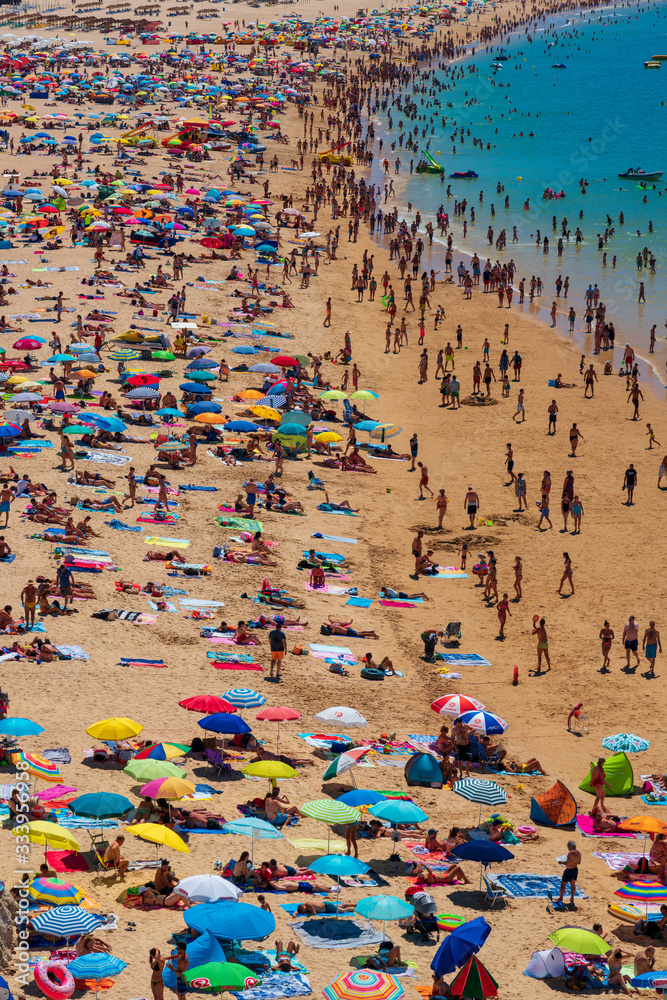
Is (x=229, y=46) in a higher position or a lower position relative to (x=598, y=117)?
higher

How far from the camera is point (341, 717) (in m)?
17.4

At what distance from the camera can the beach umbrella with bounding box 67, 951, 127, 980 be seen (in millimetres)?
11086

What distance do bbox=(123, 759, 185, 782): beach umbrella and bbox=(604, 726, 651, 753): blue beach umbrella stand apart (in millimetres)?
6974

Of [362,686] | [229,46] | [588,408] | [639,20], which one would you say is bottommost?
[362,686]

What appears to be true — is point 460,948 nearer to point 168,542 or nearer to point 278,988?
point 278,988

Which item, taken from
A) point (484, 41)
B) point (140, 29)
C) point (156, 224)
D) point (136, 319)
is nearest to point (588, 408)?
point (136, 319)

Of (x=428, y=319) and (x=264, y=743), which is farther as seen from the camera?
(x=428, y=319)

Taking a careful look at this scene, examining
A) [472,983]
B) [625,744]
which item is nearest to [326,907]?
[472,983]

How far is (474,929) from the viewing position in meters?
12.1

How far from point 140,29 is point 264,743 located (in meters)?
108

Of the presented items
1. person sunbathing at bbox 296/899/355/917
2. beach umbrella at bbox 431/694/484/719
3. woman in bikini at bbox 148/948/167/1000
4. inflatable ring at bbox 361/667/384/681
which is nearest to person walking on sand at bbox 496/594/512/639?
inflatable ring at bbox 361/667/384/681

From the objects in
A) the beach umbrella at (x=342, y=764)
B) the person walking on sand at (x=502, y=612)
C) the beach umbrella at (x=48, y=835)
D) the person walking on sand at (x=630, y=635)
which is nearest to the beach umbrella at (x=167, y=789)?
the beach umbrella at (x=48, y=835)

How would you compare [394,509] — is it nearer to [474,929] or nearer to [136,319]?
[136,319]

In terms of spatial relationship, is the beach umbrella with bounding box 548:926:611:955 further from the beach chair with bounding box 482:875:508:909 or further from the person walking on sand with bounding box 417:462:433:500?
the person walking on sand with bounding box 417:462:433:500
